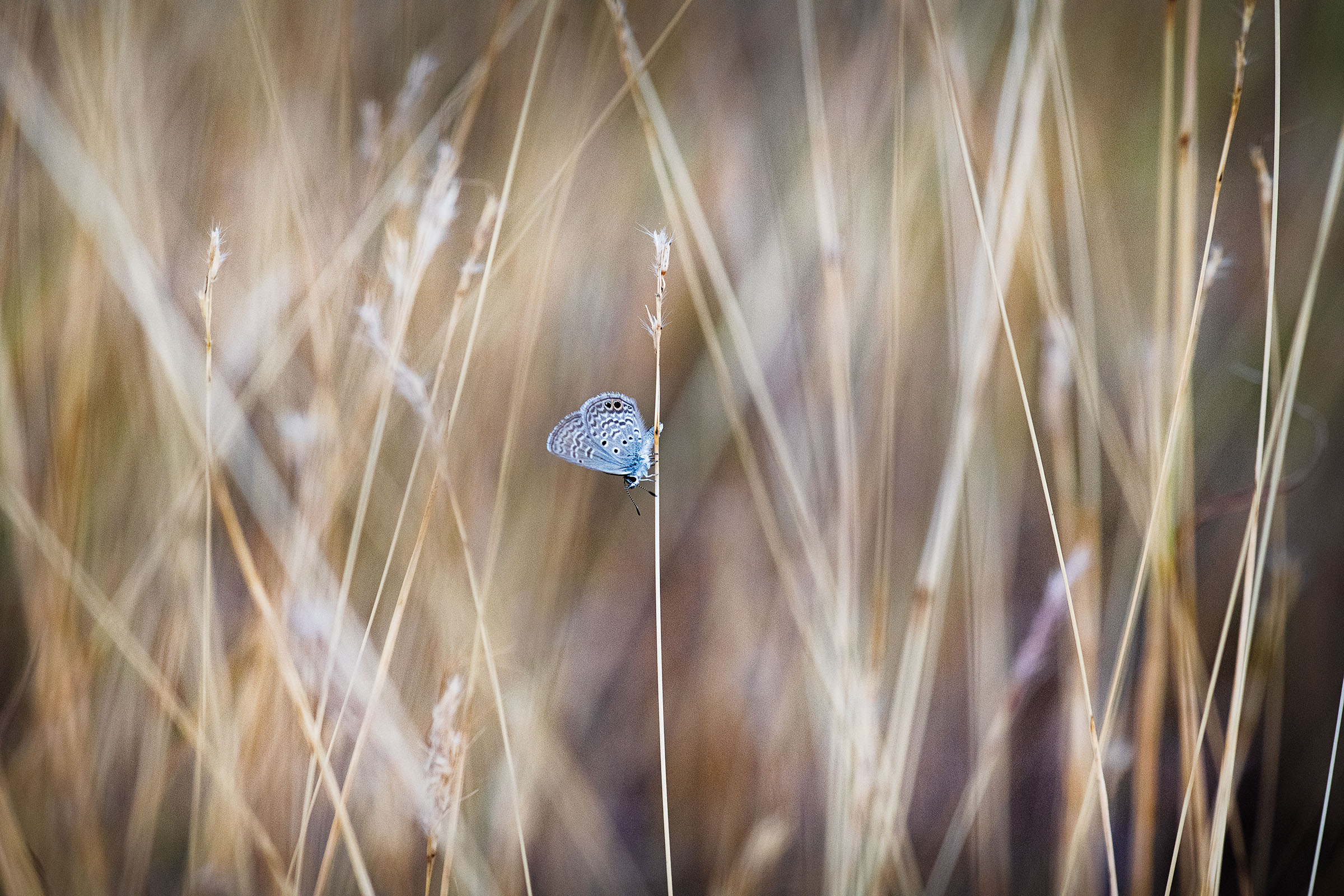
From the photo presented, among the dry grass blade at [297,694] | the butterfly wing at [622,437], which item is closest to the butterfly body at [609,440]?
the butterfly wing at [622,437]

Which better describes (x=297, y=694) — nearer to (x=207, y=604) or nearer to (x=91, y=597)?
(x=207, y=604)

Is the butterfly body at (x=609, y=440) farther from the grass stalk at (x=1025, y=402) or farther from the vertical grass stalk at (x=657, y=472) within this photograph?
the grass stalk at (x=1025, y=402)

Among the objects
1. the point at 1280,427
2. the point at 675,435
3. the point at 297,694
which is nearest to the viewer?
Result: the point at 297,694

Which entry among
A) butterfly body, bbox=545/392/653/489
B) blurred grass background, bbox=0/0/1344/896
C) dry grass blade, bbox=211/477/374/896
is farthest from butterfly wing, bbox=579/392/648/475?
dry grass blade, bbox=211/477/374/896

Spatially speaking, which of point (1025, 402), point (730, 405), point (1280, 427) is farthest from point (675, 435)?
point (1280, 427)

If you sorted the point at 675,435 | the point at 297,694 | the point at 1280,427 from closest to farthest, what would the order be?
the point at 297,694, the point at 1280,427, the point at 675,435

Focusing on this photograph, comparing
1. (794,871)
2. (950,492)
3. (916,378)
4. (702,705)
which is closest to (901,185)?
(916,378)

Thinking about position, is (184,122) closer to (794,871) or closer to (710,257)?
(710,257)

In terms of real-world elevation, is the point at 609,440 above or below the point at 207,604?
above
